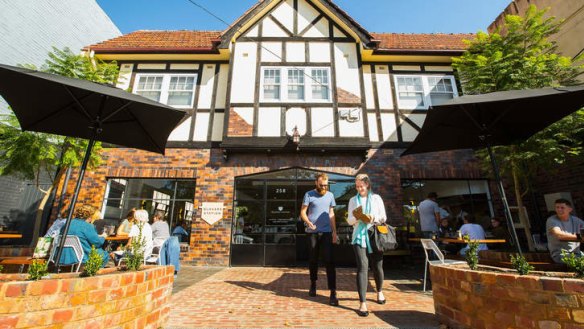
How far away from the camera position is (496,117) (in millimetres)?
3498

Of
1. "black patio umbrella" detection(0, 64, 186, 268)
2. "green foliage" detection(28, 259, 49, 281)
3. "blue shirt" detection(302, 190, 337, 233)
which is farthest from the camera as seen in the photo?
"blue shirt" detection(302, 190, 337, 233)

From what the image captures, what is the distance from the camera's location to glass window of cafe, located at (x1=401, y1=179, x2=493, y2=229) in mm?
7875

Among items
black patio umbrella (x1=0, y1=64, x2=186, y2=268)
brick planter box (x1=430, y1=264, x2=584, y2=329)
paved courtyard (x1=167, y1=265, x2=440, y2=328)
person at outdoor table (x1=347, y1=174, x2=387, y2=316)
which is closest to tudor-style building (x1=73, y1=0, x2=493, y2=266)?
paved courtyard (x1=167, y1=265, x2=440, y2=328)

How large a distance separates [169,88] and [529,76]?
9.69 metres

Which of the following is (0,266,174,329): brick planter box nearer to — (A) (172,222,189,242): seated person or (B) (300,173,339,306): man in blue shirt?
(B) (300,173,339,306): man in blue shirt

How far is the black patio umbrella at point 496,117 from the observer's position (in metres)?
3.00

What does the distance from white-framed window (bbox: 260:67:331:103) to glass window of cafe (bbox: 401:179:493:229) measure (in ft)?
12.5

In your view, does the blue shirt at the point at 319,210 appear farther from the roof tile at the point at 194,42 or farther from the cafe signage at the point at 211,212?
the roof tile at the point at 194,42

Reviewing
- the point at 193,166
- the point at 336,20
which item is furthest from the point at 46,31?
the point at 336,20

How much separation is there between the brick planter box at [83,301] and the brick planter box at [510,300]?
2875 mm

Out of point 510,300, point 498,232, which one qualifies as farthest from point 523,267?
point 498,232

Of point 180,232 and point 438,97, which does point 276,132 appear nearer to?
point 180,232

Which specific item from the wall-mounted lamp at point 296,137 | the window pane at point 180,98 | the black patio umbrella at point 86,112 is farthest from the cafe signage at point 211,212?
the black patio umbrella at point 86,112

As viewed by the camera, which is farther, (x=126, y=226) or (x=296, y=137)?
(x=296, y=137)
